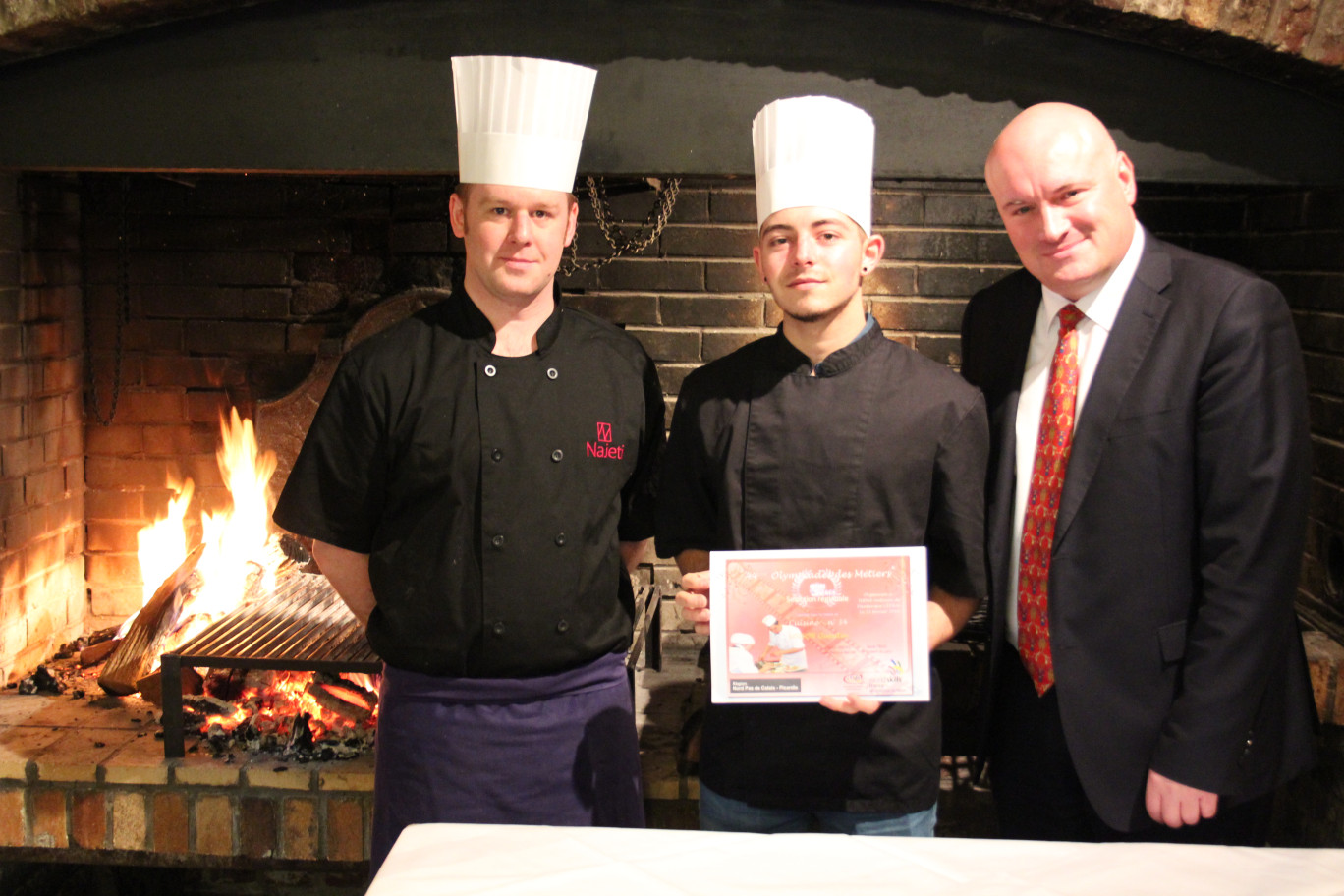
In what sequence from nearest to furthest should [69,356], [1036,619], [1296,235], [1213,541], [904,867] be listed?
[904,867] → [1213,541] → [1036,619] → [1296,235] → [69,356]

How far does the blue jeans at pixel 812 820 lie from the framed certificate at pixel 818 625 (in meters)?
0.28

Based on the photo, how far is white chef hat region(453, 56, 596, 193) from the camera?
194cm

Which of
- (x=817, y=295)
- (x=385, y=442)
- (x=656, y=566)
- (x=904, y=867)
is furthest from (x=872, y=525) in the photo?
(x=656, y=566)

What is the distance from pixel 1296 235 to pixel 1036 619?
147 cm

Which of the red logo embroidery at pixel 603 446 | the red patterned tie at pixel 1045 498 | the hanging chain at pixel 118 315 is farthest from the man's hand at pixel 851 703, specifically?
the hanging chain at pixel 118 315

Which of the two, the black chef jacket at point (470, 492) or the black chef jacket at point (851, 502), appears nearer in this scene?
the black chef jacket at point (851, 502)

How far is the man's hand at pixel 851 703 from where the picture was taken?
1697 mm

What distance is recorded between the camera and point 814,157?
1.87 m

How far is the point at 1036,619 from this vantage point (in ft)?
6.14

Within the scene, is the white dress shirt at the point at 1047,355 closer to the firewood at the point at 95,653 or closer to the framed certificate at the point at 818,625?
the framed certificate at the point at 818,625

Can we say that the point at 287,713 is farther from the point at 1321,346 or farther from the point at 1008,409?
the point at 1321,346

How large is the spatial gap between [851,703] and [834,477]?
0.35 m

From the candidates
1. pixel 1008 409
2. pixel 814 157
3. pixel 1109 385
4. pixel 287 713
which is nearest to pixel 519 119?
pixel 814 157

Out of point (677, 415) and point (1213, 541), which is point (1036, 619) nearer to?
point (1213, 541)
